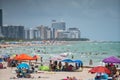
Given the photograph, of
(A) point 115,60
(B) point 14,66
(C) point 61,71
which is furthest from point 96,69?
(B) point 14,66

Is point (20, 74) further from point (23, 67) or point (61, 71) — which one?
point (61, 71)

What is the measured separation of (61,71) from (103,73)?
7.90m

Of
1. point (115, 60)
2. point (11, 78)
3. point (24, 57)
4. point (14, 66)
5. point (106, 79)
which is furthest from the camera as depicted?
point (14, 66)

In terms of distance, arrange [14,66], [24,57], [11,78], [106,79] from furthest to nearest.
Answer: [14,66] → [24,57] → [11,78] → [106,79]

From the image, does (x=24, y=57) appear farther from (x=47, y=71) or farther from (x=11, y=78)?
(x=11, y=78)

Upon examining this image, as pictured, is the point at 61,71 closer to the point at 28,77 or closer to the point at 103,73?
the point at 28,77

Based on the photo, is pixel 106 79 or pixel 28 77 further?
pixel 28 77

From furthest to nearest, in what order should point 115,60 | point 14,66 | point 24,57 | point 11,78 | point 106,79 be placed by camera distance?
point 14,66 < point 24,57 < point 115,60 < point 11,78 < point 106,79

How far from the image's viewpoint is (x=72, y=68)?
24.7m

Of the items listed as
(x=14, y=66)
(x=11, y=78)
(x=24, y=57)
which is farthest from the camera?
(x=14, y=66)

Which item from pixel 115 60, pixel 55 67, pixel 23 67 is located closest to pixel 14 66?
pixel 55 67

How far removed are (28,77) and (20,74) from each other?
520 millimetres

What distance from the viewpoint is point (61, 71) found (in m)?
24.1

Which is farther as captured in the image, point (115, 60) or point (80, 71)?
point (80, 71)
